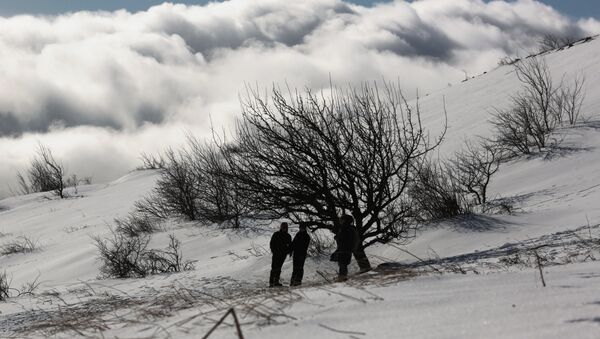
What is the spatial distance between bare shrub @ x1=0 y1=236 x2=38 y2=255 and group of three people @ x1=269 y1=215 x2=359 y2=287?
46.3 ft

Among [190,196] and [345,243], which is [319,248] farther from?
[190,196]

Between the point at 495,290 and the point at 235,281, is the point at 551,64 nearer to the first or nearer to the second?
the point at 235,281

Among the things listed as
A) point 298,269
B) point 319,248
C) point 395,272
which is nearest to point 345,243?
point 298,269

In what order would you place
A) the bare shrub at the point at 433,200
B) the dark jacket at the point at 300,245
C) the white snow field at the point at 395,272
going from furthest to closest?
the bare shrub at the point at 433,200, the dark jacket at the point at 300,245, the white snow field at the point at 395,272

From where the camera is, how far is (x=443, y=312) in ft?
8.36

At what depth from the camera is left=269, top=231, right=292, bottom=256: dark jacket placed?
9.33 meters

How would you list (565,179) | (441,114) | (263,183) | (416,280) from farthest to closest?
1. (441,114)
2. (565,179)
3. (263,183)
4. (416,280)

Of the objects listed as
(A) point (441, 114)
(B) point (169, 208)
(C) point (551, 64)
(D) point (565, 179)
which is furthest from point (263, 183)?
(C) point (551, 64)

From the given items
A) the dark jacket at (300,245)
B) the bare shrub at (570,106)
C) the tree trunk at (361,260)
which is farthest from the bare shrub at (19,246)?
the bare shrub at (570,106)

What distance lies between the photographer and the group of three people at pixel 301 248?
8578mm

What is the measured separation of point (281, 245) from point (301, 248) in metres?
0.40

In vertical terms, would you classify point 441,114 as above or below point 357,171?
above

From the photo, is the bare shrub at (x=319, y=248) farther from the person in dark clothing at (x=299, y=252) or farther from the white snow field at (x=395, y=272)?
the person in dark clothing at (x=299, y=252)

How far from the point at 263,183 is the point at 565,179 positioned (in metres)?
9.41
